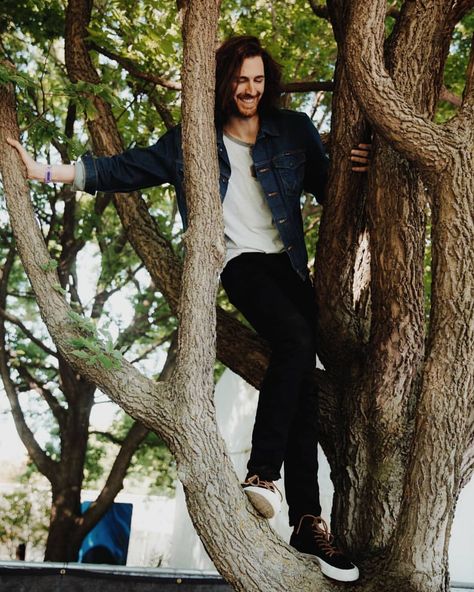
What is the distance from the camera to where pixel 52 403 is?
8.45 metres

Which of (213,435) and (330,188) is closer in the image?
(213,435)

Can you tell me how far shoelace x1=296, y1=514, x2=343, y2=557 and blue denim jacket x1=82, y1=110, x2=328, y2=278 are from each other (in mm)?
992

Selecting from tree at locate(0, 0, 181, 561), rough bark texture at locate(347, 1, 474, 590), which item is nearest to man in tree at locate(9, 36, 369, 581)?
rough bark texture at locate(347, 1, 474, 590)

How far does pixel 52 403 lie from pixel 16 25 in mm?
4815

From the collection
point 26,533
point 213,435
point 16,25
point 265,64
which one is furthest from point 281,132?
point 26,533

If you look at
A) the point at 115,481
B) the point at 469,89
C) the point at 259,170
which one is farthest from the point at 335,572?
the point at 115,481

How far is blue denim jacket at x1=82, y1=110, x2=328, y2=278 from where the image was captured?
284cm

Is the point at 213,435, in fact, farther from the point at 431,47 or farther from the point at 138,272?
the point at 138,272

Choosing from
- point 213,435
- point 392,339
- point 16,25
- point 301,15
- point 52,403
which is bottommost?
point 52,403

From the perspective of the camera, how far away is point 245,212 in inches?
115

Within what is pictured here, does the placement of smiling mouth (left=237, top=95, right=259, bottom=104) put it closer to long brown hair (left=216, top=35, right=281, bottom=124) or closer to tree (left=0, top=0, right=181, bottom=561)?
long brown hair (left=216, top=35, right=281, bottom=124)

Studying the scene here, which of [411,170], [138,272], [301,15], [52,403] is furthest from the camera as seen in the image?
[138,272]

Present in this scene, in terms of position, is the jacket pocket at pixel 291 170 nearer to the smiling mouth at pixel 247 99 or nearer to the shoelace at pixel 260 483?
the smiling mouth at pixel 247 99

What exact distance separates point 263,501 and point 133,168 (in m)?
1.42
